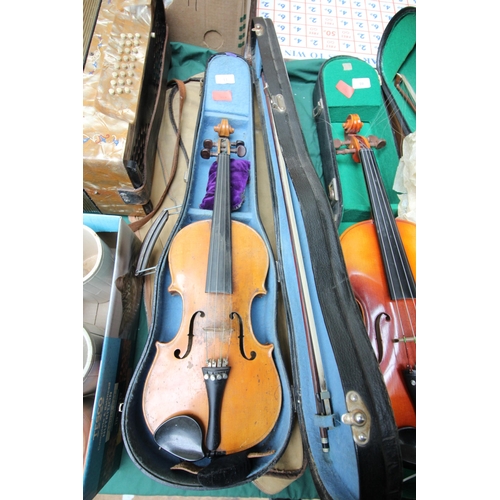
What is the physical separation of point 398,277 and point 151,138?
1.41 meters

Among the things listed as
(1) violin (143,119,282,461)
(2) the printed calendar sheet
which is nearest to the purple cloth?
(1) violin (143,119,282,461)

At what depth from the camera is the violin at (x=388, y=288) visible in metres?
0.86

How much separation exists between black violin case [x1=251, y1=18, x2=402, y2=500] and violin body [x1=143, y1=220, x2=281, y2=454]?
12 cm

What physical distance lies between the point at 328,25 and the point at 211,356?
2688mm

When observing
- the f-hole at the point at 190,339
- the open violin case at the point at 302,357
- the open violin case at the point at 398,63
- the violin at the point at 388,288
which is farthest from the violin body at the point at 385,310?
the open violin case at the point at 398,63

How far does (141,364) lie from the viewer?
0.92 meters

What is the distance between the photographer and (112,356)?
907mm

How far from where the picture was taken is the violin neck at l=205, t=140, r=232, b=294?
1.00 metres

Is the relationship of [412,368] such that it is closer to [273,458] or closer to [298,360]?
[298,360]

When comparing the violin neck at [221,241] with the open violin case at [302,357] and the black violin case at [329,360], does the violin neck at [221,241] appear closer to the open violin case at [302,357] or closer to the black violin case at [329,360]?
the open violin case at [302,357]

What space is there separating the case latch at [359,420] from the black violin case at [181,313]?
34 cm

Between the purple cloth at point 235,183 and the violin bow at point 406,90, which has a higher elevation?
the violin bow at point 406,90

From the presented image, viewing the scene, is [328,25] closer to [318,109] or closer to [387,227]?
[318,109]
